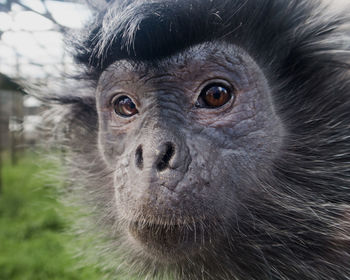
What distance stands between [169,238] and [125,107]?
705 mm

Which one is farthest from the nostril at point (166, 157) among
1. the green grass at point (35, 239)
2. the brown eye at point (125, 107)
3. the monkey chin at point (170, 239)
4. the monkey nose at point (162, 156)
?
the green grass at point (35, 239)

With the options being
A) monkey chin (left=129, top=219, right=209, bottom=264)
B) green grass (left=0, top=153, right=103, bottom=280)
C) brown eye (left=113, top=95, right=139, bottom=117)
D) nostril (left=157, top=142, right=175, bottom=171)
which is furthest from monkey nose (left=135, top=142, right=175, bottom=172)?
green grass (left=0, top=153, right=103, bottom=280)

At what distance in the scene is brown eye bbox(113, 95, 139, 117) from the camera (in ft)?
6.37

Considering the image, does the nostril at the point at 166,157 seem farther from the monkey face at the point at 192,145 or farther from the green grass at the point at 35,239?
the green grass at the point at 35,239

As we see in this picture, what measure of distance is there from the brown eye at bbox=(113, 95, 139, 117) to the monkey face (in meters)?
0.04

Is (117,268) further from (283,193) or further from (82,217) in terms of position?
(283,193)

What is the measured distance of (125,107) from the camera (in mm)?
1965

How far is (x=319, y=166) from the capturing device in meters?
1.79

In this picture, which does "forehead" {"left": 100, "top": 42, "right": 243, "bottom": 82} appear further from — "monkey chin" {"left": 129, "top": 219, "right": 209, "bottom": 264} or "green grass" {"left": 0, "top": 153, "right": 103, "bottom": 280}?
"green grass" {"left": 0, "top": 153, "right": 103, "bottom": 280}

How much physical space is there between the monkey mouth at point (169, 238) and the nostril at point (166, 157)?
23cm

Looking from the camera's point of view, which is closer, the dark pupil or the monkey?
the monkey

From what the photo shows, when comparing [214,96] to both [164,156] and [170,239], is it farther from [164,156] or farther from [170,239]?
[170,239]

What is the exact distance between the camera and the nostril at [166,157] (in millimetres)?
1466

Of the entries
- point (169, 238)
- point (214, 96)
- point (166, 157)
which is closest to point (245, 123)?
point (214, 96)
